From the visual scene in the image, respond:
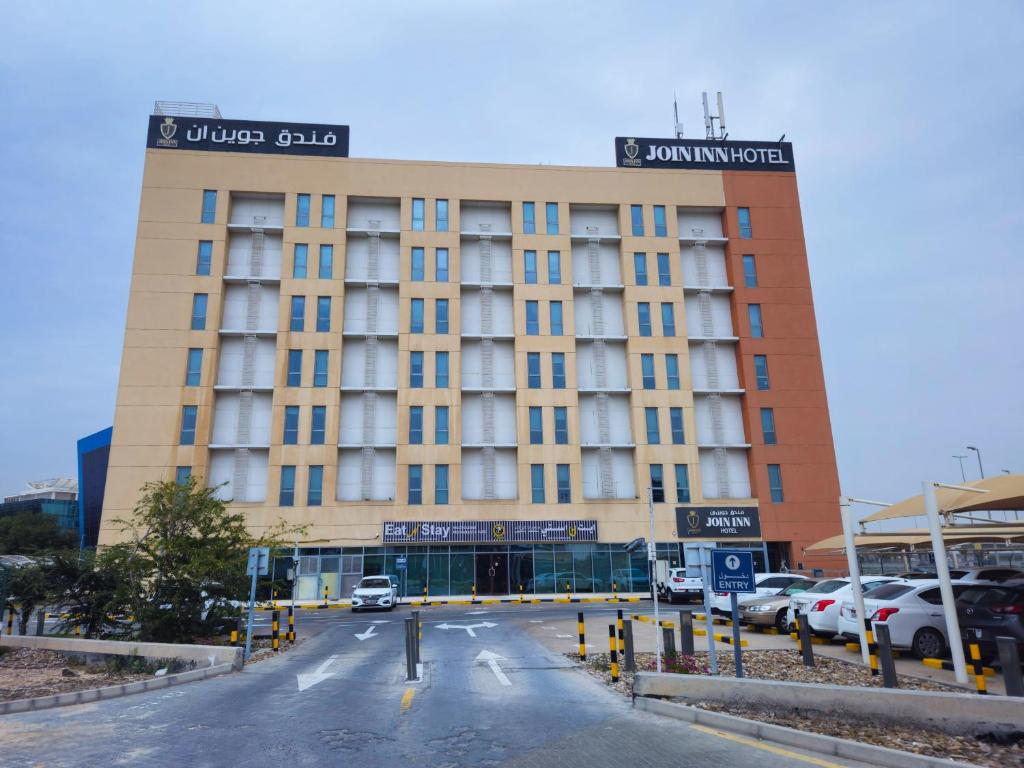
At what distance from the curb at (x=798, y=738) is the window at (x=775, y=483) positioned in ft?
124

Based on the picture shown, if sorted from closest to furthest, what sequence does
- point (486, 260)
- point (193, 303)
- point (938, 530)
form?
point (938, 530) → point (193, 303) → point (486, 260)

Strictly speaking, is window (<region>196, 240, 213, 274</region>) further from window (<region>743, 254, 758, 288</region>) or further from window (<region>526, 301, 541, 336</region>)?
window (<region>743, 254, 758, 288</region>)

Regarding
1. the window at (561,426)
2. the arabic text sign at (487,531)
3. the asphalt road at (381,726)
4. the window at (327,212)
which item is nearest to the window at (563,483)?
the arabic text sign at (487,531)

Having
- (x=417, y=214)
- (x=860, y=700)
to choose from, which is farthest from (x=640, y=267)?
(x=860, y=700)

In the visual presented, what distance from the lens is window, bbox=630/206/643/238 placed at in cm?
4828

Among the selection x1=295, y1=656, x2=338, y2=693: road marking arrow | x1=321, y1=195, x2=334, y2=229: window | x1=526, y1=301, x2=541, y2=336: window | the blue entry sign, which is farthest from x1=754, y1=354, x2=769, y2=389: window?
x1=295, y1=656, x2=338, y2=693: road marking arrow

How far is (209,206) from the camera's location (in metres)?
45.8

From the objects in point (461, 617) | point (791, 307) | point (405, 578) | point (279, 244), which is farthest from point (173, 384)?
point (791, 307)

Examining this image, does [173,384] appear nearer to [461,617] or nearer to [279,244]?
[279,244]

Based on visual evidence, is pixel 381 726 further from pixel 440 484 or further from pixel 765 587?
pixel 440 484

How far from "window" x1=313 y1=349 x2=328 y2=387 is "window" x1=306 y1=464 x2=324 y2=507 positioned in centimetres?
527

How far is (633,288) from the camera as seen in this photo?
1858 inches

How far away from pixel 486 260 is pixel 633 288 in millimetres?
10179

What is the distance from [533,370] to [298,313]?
51.2ft
